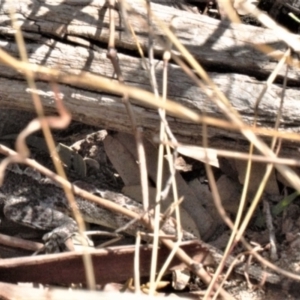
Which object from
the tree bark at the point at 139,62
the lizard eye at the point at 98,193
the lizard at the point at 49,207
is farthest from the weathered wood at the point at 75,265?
the lizard eye at the point at 98,193

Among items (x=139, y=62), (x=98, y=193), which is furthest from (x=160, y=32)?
(x=98, y=193)

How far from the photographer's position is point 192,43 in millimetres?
2818

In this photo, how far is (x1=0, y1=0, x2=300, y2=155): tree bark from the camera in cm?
A: 273

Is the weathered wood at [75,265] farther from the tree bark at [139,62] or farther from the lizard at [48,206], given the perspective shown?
the tree bark at [139,62]

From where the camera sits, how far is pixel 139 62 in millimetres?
2812

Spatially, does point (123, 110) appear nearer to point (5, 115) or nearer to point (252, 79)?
point (252, 79)

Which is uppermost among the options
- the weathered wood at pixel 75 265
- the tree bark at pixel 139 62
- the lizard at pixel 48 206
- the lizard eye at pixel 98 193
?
the tree bark at pixel 139 62

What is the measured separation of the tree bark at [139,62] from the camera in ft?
8.95

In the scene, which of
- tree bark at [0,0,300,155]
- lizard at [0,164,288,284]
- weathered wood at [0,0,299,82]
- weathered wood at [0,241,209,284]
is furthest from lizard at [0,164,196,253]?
weathered wood at [0,0,299,82]

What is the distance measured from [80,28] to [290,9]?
1312mm

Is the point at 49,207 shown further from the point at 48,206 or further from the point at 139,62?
the point at 139,62

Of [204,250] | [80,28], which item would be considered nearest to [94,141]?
[80,28]

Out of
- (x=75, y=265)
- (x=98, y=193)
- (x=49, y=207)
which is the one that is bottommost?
(x=49, y=207)

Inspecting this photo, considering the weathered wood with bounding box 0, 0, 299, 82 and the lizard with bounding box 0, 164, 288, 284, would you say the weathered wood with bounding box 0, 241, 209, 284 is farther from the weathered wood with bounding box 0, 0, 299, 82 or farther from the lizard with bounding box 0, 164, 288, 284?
the weathered wood with bounding box 0, 0, 299, 82
